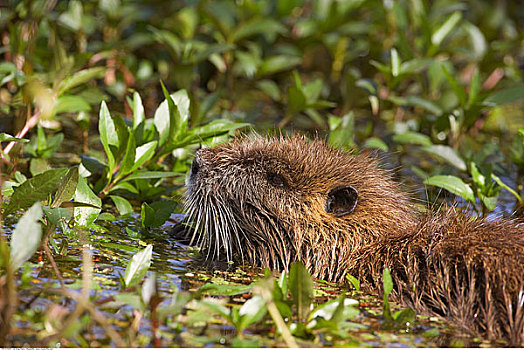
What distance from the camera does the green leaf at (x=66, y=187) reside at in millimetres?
3584

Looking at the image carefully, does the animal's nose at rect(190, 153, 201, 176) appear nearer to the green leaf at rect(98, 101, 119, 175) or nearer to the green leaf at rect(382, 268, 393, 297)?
the green leaf at rect(98, 101, 119, 175)

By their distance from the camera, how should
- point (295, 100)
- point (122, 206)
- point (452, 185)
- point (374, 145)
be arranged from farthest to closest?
point (295, 100) < point (374, 145) < point (452, 185) < point (122, 206)

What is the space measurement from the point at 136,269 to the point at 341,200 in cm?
146

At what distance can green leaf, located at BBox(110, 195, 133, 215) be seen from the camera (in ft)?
14.1

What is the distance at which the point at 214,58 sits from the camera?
701 cm

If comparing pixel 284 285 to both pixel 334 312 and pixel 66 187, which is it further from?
pixel 66 187

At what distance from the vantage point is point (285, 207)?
402 centimetres

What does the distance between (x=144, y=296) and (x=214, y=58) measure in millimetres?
4625

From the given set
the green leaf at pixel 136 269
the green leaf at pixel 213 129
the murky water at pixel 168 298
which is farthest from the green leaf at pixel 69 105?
the green leaf at pixel 136 269

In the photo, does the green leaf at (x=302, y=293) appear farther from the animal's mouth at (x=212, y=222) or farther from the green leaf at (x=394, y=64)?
the green leaf at (x=394, y=64)

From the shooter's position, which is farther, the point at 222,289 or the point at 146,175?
the point at 146,175

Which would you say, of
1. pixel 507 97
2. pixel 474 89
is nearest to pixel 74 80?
pixel 474 89

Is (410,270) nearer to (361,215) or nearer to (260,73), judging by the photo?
(361,215)

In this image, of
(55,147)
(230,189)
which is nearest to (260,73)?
(55,147)
